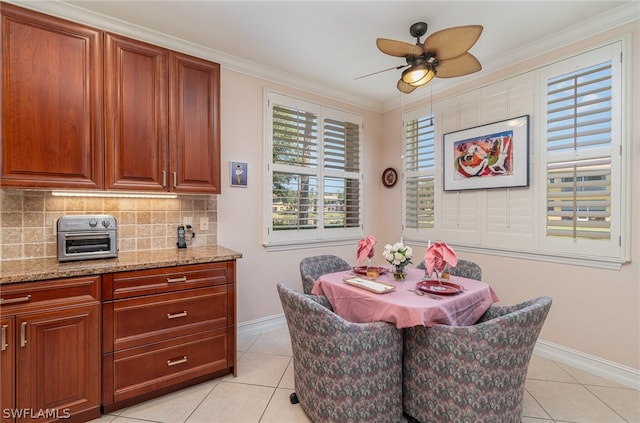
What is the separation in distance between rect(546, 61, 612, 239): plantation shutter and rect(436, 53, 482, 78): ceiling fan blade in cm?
104

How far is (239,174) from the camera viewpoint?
295cm

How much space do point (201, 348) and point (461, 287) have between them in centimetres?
192

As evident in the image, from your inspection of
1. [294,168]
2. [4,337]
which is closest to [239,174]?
[294,168]

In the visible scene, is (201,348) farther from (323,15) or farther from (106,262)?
(323,15)

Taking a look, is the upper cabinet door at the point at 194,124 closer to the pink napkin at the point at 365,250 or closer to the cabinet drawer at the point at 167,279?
the cabinet drawer at the point at 167,279

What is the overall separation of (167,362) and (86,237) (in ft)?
3.42

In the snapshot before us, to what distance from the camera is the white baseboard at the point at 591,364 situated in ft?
7.04

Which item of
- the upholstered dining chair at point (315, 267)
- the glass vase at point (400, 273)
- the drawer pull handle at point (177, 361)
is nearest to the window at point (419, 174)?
the upholstered dining chair at point (315, 267)

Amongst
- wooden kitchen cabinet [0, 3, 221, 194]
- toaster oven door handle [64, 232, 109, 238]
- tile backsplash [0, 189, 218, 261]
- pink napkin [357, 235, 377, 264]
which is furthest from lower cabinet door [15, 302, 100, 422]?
pink napkin [357, 235, 377, 264]

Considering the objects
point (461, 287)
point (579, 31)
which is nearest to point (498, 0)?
point (579, 31)

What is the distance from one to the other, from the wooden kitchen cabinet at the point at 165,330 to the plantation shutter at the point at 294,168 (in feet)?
3.80

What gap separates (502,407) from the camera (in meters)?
1.48

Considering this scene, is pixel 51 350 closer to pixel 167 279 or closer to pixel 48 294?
pixel 48 294

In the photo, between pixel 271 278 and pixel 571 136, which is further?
pixel 271 278
